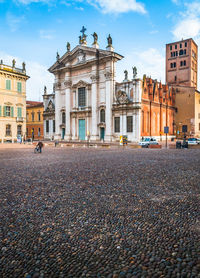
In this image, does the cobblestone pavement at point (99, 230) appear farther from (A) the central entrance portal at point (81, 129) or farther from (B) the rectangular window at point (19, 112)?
(B) the rectangular window at point (19, 112)

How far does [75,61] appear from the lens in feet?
152

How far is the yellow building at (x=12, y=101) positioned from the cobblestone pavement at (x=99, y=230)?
39.0m

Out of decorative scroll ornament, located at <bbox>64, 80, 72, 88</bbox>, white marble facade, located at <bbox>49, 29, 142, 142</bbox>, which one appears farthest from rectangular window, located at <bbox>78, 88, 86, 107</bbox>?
decorative scroll ornament, located at <bbox>64, 80, 72, 88</bbox>

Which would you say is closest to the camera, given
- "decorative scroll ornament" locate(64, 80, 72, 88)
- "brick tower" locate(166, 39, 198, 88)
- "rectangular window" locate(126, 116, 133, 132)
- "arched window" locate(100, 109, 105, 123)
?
"rectangular window" locate(126, 116, 133, 132)

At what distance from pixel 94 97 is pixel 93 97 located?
25 cm

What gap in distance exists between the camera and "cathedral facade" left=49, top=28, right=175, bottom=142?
39.1 m

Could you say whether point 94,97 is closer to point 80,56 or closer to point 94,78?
point 94,78

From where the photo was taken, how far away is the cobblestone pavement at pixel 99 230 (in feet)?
9.54

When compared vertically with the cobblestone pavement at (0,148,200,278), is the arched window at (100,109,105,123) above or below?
above

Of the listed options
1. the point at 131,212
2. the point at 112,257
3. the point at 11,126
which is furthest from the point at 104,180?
the point at 11,126

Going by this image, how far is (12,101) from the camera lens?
44.6 meters

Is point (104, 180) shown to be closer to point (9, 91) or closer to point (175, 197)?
point (175, 197)

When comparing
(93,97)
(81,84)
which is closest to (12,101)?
(81,84)

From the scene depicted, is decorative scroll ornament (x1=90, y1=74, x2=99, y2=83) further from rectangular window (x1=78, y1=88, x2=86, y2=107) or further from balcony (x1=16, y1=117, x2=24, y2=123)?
balcony (x1=16, y1=117, x2=24, y2=123)
